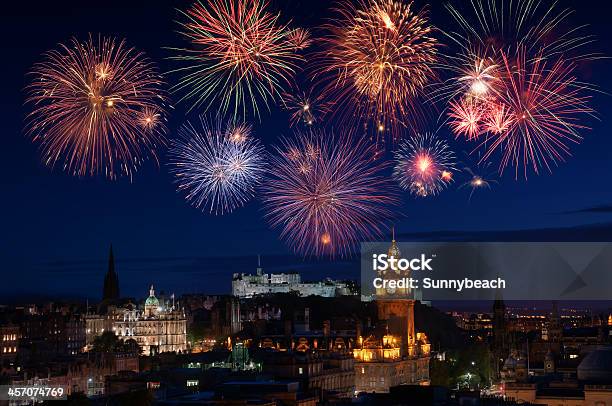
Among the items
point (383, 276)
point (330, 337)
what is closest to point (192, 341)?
point (383, 276)

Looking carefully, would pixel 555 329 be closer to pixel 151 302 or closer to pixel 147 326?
pixel 151 302

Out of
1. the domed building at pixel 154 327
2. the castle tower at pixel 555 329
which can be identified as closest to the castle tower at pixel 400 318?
the domed building at pixel 154 327

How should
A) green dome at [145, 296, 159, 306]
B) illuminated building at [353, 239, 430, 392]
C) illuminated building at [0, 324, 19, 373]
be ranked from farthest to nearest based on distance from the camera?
green dome at [145, 296, 159, 306] < illuminated building at [0, 324, 19, 373] < illuminated building at [353, 239, 430, 392]

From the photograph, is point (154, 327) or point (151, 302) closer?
point (154, 327)

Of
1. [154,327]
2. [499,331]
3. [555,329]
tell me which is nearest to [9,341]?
[154,327]

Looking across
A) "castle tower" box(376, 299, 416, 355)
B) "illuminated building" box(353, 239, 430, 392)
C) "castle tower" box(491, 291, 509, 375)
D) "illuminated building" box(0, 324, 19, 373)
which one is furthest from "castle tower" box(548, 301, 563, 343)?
"illuminated building" box(0, 324, 19, 373)

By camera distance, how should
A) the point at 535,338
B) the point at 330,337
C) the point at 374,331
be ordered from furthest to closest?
the point at 535,338
the point at 374,331
the point at 330,337

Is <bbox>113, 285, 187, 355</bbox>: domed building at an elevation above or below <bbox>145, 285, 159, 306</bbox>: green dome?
below

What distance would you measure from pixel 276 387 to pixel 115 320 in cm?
9760

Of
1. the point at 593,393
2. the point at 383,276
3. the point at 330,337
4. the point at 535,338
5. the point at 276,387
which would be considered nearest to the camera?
the point at 276,387

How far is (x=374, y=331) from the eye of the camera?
128750 mm

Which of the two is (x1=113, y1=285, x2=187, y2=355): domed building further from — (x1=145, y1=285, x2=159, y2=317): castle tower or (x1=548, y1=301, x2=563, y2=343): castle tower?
(x1=548, y1=301, x2=563, y2=343): castle tower

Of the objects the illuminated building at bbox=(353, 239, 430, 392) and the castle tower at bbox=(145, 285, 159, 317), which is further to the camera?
the castle tower at bbox=(145, 285, 159, 317)

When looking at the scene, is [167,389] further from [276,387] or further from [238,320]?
[238,320]
